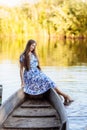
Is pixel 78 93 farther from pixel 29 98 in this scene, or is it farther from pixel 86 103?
pixel 29 98

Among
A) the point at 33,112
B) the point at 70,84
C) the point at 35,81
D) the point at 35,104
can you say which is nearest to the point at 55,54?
the point at 70,84

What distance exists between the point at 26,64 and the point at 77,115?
2655 mm

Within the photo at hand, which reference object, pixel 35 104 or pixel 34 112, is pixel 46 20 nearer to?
pixel 35 104

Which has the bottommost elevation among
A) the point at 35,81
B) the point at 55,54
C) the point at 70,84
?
the point at 55,54

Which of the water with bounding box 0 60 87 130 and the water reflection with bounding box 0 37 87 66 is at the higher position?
the water with bounding box 0 60 87 130

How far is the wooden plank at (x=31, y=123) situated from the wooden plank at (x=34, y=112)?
185mm

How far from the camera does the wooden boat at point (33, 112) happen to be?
956 cm

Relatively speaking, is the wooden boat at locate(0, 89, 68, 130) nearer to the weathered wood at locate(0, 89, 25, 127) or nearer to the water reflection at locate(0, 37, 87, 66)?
the weathered wood at locate(0, 89, 25, 127)

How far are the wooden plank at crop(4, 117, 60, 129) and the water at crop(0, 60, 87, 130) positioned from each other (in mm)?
599

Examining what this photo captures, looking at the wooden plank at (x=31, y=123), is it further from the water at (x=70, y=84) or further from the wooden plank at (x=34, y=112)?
the water at (x=70, y=84)

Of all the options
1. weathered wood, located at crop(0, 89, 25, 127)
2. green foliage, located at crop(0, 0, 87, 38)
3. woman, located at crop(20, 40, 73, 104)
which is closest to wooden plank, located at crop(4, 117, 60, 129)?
weathered wood, located at crop(0, 89, 25, 127)

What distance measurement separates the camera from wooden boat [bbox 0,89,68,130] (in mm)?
9562

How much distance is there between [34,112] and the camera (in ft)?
34.6

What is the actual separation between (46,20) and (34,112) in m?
75.9
